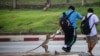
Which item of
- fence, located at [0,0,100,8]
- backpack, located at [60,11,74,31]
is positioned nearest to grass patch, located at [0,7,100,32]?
fence, located at [0,0,100,8]

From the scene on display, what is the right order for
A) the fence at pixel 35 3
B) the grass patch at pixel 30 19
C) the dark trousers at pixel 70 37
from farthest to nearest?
1. the fence at pixel 35 3
2. the grass patch at pixel 30 19
3. the dark trousers at pixel 70 37

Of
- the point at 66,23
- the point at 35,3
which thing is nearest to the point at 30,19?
the point at 35,3

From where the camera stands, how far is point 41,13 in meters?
28.0

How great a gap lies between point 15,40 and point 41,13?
651 cm

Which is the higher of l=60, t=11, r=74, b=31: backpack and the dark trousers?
l=60, t=11, r=74, b=31: backpack

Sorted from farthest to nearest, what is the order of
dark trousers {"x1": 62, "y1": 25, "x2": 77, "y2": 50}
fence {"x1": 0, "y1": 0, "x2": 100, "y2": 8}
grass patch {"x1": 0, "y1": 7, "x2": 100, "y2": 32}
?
fence {"x1": 0, "y1": 0, "x2": 100, "y2": 8} < grass patch {"x1": 0, "y1": 7, "x2": 100, "y2": 32} < dark trousers {"x1": 62, "y1": 25, "x2": 77, "y2": 50}

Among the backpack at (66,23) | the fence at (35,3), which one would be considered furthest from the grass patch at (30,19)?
the backpack at (66,23)

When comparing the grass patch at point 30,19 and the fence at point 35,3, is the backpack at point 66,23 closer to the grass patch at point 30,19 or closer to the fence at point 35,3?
the grass patch at point 30,19

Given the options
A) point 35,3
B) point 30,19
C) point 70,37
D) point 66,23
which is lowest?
point 30,19

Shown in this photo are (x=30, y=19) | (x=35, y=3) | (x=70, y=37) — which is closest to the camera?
(x=70, y=37)

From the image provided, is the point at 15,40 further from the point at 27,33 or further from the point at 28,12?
the point at 28,12

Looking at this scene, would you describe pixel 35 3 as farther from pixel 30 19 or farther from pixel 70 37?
pixel 70 37

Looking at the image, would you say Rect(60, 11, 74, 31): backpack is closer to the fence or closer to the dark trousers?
the dark trousers

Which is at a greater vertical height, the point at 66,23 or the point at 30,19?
the point at 66,23
